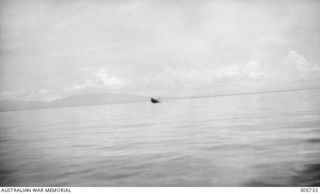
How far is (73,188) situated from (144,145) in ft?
15.9

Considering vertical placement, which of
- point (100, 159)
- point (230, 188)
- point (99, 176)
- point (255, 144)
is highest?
point (255, 144)

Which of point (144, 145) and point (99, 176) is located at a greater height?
point (144, 145)

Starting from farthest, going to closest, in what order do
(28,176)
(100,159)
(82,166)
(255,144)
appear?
(255,144), (100,159), (82,166), (28,176)

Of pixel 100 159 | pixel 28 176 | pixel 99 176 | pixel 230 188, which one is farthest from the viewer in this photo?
pixel 100 159

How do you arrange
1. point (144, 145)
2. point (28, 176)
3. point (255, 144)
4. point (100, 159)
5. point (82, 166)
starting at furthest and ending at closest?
1. point (144, 145)
2. point (255, 144)
3. point (100, 159)
4. point (82, 166)
5. point (28, 176)

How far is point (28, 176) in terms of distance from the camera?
7312mm

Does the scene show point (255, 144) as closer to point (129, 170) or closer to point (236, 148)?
point (236, 148)

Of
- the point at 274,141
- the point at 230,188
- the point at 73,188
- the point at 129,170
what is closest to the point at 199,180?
the point at 230,188

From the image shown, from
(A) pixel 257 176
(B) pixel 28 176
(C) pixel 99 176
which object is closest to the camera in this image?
(A) pixel 257 176

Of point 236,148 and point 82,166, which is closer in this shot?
point 82,166

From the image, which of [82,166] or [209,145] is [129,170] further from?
[209,145]

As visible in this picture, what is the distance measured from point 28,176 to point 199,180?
500 centimetres

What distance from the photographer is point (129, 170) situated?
23.8ft

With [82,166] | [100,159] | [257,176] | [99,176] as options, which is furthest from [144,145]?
[257,176]
